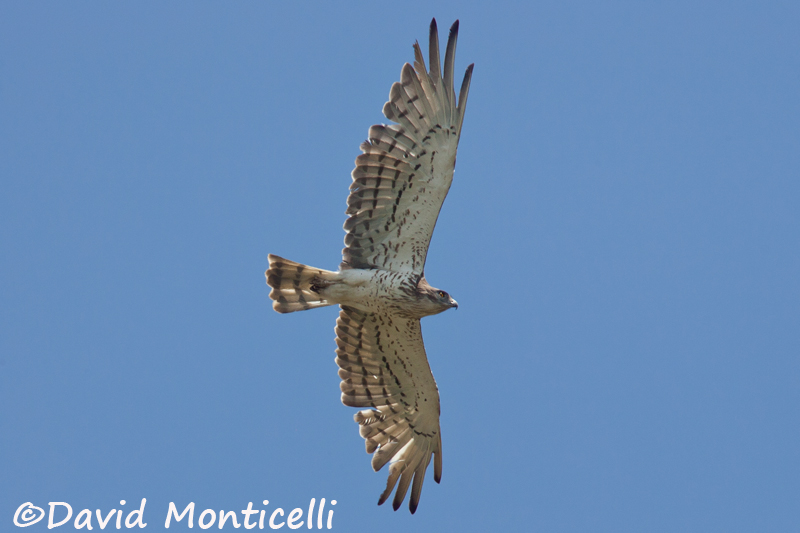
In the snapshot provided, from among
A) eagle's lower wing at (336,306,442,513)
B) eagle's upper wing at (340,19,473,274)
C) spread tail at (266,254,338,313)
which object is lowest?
eagle's lower wing at (336,306,442,513)

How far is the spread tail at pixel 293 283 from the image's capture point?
30.1 ft

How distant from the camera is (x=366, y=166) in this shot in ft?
28.9

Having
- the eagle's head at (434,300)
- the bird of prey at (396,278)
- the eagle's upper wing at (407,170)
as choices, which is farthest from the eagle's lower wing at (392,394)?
the eagle's upper wing at (407,170)

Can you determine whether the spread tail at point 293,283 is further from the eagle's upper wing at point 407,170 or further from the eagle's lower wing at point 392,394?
the eagle's lower wing at point 392,394

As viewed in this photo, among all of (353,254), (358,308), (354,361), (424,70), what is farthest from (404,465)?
(424,70)

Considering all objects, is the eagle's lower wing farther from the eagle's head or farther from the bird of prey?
the eagle's head

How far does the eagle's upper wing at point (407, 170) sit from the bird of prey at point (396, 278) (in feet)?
0.03

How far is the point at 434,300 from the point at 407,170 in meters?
1.39

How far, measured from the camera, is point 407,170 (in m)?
8.75

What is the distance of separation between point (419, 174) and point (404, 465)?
135 inches

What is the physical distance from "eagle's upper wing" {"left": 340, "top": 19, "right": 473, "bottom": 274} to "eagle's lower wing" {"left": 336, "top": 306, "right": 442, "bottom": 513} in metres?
0.86

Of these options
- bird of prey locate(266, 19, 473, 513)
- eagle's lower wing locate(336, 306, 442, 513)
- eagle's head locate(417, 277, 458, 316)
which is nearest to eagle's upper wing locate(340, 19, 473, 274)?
bird of prey locate(266, 19, 473, 513)

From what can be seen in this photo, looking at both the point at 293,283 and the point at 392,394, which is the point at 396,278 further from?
the point at 392,394

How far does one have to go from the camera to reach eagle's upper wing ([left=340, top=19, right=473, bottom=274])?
8570 millimetres
